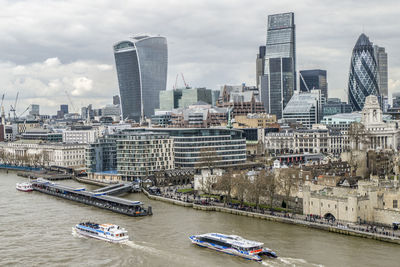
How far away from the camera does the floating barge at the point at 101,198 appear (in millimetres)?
77562

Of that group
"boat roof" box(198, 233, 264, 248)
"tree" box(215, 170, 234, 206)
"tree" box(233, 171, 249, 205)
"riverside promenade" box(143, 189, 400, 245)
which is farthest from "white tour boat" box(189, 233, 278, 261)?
"tree" box(215, 170, 234, 206)

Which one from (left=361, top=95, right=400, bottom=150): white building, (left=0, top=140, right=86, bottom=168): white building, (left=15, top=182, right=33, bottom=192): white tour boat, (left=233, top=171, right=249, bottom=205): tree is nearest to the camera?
(left=233, top=171, right=249, bottom=205): tree

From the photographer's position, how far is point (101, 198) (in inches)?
3378

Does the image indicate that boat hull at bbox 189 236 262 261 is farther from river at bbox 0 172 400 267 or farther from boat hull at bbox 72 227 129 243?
boat hull at bbox 72 227 129 243

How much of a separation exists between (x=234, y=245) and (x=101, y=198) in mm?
36262

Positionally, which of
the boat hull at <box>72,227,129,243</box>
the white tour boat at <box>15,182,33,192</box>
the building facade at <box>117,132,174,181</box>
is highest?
the building facade at <box>117,132,174,181</box>

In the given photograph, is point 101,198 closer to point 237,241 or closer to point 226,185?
point 226,185

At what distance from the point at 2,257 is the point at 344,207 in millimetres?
40982

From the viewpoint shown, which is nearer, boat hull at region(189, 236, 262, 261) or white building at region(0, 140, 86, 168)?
boat hull at region(189, 236, 262, 261)

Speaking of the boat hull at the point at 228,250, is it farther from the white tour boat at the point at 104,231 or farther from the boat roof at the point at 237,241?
the white tour boat at the point at 104,231

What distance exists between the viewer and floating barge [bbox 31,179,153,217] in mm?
77562

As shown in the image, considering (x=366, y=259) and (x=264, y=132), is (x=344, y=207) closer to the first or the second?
(x=366, y=259)

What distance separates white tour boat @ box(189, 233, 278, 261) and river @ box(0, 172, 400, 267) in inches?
28.6

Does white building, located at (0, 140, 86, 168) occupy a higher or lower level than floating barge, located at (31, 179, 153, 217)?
higher
